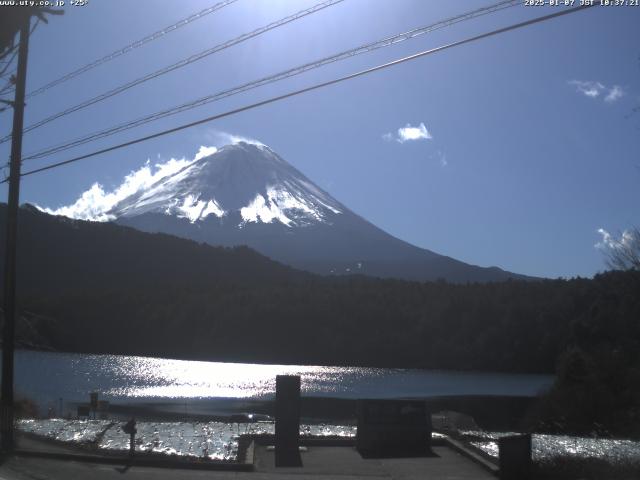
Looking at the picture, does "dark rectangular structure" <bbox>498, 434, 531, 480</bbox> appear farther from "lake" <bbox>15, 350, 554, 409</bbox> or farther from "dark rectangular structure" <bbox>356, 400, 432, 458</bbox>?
"lake" <bbox>15, 350, 554, 409</bbox>

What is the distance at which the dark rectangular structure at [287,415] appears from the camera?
14.9 m

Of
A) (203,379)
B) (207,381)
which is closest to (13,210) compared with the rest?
(207,381)

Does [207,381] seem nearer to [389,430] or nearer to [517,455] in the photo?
[389,430]

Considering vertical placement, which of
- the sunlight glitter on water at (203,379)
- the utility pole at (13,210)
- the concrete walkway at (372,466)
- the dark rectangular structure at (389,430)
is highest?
the utility pole at (13,210)

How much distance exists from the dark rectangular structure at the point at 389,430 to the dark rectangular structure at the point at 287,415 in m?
1.28

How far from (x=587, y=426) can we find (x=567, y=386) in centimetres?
393

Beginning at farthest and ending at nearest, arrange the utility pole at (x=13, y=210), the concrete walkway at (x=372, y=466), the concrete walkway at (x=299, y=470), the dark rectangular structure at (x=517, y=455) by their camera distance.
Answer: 1. the utility pole at (x=13, y=210)
2. the concrete walkway at (x=372, y=466)
3. the concrete walkway at (x=299, y=470)
4. the dark rectangular structure at (x=517, y=455)

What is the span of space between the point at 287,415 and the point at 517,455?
4311mm

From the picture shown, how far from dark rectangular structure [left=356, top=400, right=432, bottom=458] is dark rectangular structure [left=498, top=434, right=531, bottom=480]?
10.2ft

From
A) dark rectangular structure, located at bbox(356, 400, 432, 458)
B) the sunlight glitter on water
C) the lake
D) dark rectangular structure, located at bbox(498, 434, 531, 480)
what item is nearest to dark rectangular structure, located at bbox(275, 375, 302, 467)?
dark rectangular structure, located at bbox(356, 400, 432, 458)

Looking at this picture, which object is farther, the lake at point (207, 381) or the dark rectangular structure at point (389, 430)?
the lake at point (207, 381)

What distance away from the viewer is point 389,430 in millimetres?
15609

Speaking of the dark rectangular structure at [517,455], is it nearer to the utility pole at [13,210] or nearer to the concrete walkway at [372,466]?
the concrete walkway at [372,466]

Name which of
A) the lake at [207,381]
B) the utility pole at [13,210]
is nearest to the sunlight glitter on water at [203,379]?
the lake at [207,381]
